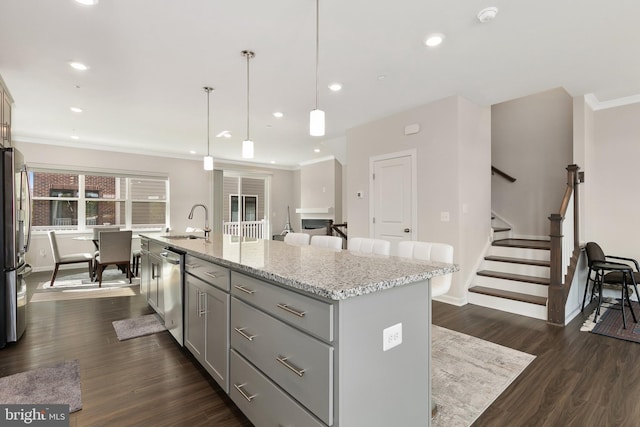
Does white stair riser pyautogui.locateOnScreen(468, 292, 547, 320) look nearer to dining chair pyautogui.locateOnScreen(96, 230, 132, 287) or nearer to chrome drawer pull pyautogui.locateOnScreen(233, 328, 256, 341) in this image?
chrome drawer pull pyautogui.locateOnScreen(233, 328, 256, 341)

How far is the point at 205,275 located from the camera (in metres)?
2.19

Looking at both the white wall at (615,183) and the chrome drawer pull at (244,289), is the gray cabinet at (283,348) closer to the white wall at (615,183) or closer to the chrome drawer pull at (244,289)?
the chrome drawer pull at (244,289)

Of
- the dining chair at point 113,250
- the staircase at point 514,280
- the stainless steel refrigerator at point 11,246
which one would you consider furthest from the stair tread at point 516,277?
the dining chair at point 113,250

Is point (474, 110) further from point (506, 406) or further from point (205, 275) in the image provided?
point (205, 275)

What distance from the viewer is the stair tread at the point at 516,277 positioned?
12.3 feet

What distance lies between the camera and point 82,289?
15.9ft

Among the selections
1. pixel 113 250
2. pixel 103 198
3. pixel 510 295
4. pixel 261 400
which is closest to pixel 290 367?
pixel 261 400

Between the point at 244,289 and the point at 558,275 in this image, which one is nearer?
the point at 244,289

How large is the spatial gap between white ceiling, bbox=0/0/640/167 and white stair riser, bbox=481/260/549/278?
2.24 meters

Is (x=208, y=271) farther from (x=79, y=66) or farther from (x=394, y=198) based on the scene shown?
(x=394, y=198)

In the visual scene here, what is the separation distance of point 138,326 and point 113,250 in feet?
8.05

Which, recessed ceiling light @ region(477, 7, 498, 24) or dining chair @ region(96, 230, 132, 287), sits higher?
recessed ceiling light @ region(477, 7, 498, 24)

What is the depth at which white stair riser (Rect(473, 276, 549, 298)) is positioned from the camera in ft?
12.2

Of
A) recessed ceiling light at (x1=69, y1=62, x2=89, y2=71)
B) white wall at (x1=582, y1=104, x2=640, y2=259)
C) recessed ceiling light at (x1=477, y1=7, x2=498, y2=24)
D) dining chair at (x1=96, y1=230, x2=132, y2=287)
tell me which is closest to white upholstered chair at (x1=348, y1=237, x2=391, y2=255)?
recessed ceiling light at (x1=477, y1=7, x2=498, y2=24)
